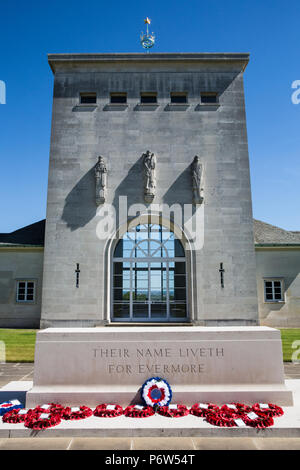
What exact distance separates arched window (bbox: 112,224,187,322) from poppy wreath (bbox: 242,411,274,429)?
44.1 ft

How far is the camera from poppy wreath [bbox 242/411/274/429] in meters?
5.81

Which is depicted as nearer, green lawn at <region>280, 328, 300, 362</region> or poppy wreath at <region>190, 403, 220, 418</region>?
poppy wreath at <region>190, 403, 220, 418</region>

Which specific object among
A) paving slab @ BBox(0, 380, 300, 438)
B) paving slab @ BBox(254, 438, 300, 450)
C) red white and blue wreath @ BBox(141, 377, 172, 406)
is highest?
red white and blue wreath @ BBox(141, 377, 172, 406)

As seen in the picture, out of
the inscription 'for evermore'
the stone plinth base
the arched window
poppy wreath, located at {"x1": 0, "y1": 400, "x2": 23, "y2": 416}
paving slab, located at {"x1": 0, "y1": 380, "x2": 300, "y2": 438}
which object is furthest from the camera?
the arched window

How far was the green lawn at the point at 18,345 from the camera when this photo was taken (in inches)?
478

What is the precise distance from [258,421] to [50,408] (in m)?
3.84

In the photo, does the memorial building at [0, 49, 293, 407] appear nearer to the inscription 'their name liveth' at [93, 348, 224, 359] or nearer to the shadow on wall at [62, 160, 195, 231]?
the shadow on wall at [62, 160, 195, 231]

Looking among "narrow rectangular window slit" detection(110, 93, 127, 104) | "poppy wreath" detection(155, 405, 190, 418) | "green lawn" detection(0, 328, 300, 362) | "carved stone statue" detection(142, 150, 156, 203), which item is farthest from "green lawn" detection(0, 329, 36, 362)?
"narrow rectangular window slit" detection(110, 93, 127, 104)

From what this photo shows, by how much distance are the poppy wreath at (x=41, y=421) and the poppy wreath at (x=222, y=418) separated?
270cm

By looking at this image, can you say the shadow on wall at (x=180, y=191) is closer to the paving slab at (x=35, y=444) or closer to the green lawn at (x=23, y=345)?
the green lawn at (x=23, y=345)

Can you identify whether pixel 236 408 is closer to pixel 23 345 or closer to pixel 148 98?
pixel 23 345

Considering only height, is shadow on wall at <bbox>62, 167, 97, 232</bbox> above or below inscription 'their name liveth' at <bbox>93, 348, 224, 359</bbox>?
above
